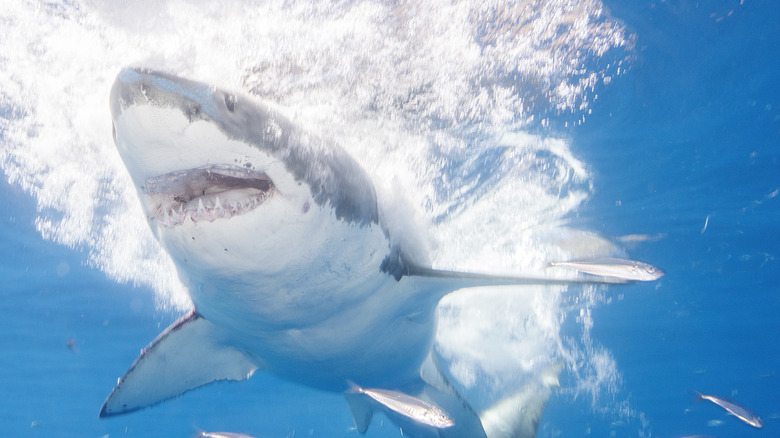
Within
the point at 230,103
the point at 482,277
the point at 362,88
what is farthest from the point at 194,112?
the point at 362,88

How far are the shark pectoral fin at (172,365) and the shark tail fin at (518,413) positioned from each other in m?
5.00

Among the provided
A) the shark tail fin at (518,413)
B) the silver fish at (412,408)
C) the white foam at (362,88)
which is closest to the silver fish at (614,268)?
the white foam at (362,88)

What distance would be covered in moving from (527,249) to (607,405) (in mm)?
46321

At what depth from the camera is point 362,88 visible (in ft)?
26.4

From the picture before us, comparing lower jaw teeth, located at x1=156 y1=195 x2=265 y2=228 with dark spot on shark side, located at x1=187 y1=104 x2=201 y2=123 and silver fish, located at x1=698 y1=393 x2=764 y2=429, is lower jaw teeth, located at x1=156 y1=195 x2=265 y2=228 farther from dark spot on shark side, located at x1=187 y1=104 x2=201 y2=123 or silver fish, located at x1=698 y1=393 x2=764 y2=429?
silver fish, located at x1=698 y1=393 x2=764 y2=429

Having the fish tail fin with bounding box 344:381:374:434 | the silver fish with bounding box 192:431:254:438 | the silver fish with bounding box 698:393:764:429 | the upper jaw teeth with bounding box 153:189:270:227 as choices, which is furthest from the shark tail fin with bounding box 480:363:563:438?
the upper jaw teeth with bounding box 153:189:270:227

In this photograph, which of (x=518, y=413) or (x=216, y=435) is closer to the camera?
(x=216, y=435)

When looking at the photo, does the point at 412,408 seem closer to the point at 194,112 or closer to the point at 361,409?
the point at 361,409

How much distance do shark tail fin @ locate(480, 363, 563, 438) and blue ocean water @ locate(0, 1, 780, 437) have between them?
4.41 metres

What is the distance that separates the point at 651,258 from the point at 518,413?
41.6 ft

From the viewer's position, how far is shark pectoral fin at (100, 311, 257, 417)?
4.73 meters

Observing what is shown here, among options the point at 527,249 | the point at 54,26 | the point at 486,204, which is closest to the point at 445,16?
the point at 54,26

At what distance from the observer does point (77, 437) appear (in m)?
47.9

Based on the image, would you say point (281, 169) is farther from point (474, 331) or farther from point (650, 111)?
point (474, 331)
